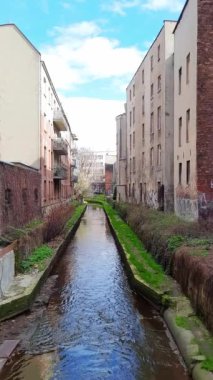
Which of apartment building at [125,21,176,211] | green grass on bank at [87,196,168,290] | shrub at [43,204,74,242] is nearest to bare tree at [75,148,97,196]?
apartment building at [125,21,176,211]

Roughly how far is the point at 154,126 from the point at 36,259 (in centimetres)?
1858

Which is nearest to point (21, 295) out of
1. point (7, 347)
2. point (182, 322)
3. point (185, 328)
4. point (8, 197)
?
point (7, 347)

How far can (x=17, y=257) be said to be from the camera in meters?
11.8

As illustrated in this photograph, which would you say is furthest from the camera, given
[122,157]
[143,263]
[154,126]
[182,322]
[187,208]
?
[122,157]

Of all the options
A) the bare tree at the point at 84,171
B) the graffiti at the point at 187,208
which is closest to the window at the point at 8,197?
the graffiti at the point at 187,208

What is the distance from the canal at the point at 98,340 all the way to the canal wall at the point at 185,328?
0.21 metres

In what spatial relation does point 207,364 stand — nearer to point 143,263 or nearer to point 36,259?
point 143,263

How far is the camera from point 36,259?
13672 mm

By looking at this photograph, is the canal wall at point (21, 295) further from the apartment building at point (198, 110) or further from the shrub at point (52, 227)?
the apartment building at point (198, 110)

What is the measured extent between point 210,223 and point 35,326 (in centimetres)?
691

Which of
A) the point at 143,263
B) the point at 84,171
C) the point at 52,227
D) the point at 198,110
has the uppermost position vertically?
the point at 84,171

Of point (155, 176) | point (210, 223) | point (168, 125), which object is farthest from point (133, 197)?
point (210, 223)

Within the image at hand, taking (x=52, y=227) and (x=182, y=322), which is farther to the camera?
(x=52, y=227)

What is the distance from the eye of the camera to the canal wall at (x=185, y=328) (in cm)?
612
